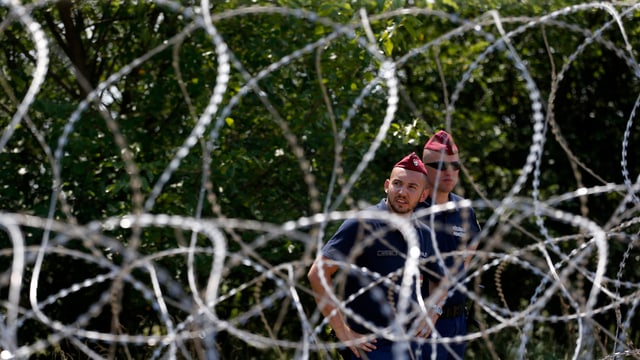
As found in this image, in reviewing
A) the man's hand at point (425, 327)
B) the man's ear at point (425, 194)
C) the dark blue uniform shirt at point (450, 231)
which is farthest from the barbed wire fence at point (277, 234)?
the man's ear at point (425, 194)

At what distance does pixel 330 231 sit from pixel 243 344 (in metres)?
1.29

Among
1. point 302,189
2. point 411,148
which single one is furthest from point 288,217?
point 411,148

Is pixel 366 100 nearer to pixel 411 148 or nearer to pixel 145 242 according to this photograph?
pixel 411 148

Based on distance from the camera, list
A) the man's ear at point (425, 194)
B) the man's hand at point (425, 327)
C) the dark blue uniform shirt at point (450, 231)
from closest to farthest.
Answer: the man's hand at point (425, 327), the dark blue uniform shirt at point (450, 231), the man's ear at point (425, 194)

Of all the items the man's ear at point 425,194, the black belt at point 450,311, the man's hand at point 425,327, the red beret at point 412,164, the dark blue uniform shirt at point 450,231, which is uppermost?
the red beret at point 412,164

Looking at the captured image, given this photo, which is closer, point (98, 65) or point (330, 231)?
point (330, 231)

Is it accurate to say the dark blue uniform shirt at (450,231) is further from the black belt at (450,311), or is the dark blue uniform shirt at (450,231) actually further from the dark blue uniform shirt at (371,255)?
the dark blue uniform shirt at (371,255)

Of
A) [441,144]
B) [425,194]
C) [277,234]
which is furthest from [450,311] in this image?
[277,234]

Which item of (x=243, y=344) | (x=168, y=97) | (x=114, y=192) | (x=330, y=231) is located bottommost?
(x=243, y=344)

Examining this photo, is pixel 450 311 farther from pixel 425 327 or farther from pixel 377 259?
pixel 377 259

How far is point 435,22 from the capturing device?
8164mm

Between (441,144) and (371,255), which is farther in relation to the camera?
(441,144)

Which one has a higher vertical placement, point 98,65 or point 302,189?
point 98,65

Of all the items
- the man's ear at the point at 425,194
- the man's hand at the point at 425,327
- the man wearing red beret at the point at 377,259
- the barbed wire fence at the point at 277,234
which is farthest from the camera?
the man's ear at the point at 425,194
